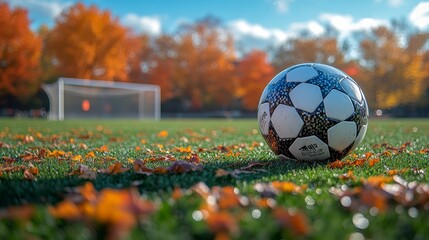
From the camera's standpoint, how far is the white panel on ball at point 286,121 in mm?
3650

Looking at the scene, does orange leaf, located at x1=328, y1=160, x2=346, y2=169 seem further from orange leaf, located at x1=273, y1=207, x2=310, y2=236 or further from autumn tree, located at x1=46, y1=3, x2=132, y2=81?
autumn tree, located at x1=46, y1=3, x2=132, y2=81

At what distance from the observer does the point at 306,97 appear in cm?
363

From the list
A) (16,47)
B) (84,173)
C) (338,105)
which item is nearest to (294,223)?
(84,173)

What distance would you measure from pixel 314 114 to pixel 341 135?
0.35 m

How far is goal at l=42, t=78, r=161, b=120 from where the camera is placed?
27.6m

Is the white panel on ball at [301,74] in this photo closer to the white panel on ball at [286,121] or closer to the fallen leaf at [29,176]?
the white panel on ball at [286,121]

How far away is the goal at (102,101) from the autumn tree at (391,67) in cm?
2305

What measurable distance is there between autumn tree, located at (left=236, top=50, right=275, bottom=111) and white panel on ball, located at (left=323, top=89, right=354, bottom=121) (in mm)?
38427

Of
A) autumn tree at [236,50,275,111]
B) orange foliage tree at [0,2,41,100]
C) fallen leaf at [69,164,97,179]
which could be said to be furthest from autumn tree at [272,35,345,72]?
fallen leaf at [69,164,97,179]

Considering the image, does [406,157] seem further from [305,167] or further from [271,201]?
[271,201]

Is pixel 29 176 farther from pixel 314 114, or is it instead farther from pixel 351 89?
pixel 351 89

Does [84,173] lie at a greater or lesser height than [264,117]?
lesser

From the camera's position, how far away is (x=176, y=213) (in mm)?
1812

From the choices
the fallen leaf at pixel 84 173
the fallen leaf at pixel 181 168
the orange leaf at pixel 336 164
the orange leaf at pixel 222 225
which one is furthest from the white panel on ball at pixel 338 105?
the orange leaf at pixel 222 225
